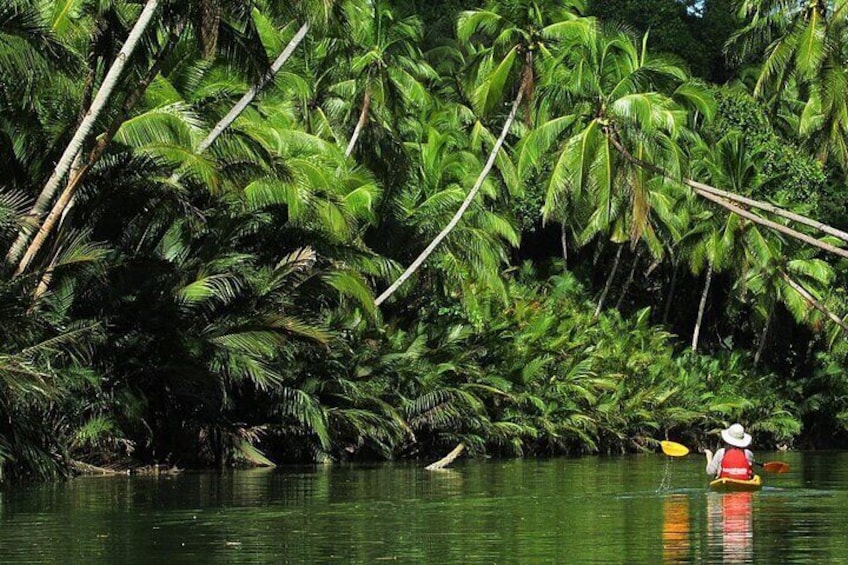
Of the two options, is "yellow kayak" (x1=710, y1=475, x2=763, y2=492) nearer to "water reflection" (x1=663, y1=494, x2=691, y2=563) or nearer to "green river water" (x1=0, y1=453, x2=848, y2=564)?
"green river water" (x1=0, y1=453, x2=848, y2=564)

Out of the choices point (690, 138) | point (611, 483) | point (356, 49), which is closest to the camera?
point (611, 483)

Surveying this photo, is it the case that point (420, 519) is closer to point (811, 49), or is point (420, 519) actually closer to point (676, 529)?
point (676, 529)

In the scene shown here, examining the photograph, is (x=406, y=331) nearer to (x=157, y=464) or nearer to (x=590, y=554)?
(x=157, y=464)

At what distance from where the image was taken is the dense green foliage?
22859mm

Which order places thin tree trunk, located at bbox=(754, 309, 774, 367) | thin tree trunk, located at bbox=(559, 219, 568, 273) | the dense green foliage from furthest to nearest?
thin tree trunk, located at bbox=(754, 309, 774, 367)
thin tree trunk, located at bbox=(559, 219, 568, 273)
the dense green foliage


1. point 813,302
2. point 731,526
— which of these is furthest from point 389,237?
point 731,526

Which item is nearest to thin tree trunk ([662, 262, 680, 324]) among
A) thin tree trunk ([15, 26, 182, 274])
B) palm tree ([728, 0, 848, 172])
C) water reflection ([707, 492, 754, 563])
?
palm tree ([728, 0, 848, 172])

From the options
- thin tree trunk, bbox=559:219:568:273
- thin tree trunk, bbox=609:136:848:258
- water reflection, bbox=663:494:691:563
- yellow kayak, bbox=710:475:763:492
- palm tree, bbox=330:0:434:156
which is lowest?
water reflection, bbox=663:494:691:563

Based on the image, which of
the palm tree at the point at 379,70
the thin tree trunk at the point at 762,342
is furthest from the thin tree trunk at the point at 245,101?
the thin tree trunk at the point at 762,342

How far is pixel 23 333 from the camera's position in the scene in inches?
782

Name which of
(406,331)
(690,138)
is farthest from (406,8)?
(406,331)

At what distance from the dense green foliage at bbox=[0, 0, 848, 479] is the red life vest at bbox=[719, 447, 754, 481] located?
22.3 feet

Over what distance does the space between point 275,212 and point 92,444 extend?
5899 millimetres

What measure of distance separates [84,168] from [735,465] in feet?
31.8
